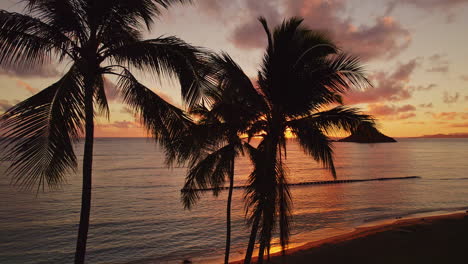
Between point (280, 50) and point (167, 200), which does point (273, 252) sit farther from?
point (167, 200)

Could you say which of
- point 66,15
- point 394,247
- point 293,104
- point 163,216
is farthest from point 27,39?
point 163,216

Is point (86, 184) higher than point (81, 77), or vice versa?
point (81, 77)

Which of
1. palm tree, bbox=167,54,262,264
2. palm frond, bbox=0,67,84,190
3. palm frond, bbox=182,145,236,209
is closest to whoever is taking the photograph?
palm frond, bbox=0,67,84,190

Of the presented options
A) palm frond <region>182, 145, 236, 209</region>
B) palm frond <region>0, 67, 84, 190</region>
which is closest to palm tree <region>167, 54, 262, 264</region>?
palm frond <region>182, 145, 236, 209</region>

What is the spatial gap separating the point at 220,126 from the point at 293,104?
6.82ft

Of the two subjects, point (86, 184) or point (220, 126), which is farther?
point (220, 126)

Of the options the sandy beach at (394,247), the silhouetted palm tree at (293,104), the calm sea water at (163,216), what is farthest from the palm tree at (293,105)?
the calm sea water at (163,216)

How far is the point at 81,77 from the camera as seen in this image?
192 inches

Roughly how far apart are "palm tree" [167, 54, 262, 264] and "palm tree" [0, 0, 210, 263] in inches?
15.1

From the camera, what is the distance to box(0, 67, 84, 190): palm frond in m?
4.05

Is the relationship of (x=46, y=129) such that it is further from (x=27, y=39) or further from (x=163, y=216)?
(x=163, y=216)

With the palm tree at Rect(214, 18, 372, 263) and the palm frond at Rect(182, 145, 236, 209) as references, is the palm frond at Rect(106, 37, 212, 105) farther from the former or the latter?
the palm frond at Rect(182, 145, 236, 209)

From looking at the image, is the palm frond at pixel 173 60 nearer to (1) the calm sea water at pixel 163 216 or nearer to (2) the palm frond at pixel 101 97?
(2) the palm frond at pixel 101 97

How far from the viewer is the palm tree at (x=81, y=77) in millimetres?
4160
